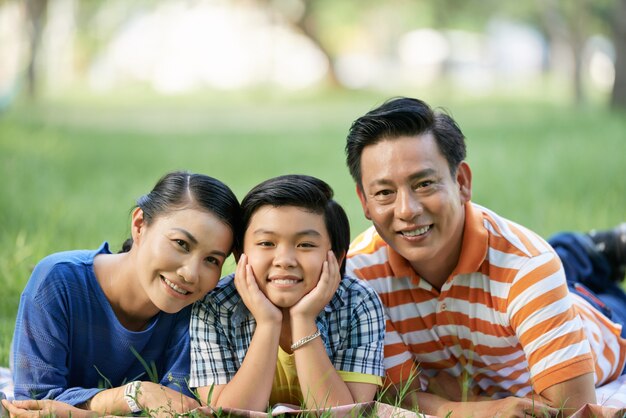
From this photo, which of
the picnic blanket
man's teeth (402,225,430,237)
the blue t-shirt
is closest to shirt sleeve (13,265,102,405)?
the blue t-shirt

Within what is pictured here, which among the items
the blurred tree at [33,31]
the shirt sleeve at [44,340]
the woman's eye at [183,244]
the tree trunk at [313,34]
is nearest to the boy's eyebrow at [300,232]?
the woman's eye at [183,244]

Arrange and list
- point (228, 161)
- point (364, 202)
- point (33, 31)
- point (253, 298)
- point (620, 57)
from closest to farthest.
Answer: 1. point (253, 298)
2. point (364, 202)
3. point (228, 161)
4. point (620, 57)
5. point (33, 31)

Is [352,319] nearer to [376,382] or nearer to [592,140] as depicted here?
[376,382]

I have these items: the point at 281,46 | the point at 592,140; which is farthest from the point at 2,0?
the point at 592,140

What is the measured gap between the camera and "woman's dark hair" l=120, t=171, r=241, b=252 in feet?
10.3

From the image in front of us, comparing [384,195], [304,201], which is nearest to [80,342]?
[304,201]

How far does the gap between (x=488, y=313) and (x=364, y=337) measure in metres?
0.47

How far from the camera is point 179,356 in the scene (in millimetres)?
3312

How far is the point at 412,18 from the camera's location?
3869 centimetres

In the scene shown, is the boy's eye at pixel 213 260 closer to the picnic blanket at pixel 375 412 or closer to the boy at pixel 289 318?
the boy at pixel 289 318

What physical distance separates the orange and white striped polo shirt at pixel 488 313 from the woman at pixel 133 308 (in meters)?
0.72

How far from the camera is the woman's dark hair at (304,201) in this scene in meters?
3.10

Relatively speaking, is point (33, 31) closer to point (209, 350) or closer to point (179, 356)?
point (179, 356)

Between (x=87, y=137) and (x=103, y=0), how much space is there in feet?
50.8
